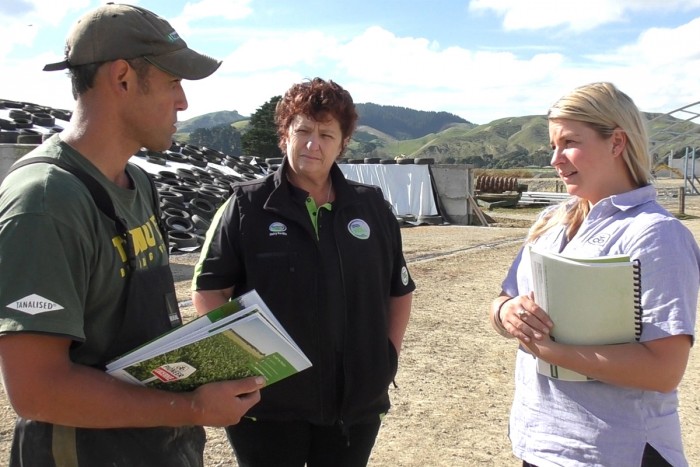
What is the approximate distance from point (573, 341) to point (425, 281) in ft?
26.6

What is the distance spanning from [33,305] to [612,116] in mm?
1785

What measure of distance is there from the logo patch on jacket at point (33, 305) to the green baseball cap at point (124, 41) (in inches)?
25.2

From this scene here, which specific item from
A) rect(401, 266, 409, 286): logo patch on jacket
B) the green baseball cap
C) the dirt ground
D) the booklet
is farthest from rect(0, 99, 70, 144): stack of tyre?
the booklet

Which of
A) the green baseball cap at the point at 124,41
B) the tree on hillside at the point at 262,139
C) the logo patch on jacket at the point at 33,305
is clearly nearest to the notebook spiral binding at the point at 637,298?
the green baseball cap at the point at 124,41

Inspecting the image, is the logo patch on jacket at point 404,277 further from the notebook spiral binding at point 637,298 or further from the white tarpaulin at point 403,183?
the white tarpaulin at point 403,183

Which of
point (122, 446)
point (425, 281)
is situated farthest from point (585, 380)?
point (425, 281)

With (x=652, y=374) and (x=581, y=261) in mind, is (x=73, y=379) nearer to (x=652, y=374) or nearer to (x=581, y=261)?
(x=581, y=261)

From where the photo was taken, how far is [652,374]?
6.49ft

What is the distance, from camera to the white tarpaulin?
68.6 feet

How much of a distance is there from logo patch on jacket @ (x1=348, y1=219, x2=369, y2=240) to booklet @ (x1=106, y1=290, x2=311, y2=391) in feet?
3.06

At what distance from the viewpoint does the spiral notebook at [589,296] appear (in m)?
1.96

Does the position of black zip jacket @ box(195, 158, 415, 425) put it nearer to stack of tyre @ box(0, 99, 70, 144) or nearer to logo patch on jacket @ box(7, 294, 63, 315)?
logo patch on jacket @ box(7, 294, 63, 315)

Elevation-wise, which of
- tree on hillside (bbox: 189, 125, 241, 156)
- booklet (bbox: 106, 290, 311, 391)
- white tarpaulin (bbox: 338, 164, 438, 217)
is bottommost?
white tarpaulin (bbox: 338, 164, 438, 217)

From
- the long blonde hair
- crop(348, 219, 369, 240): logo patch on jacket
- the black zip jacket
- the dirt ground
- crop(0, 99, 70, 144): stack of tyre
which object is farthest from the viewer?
crop(0, 99, 70, 144): stack of tyre
